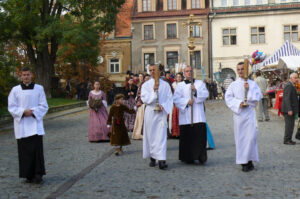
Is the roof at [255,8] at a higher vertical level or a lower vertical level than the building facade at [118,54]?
higher

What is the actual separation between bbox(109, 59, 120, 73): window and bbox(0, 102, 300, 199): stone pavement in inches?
1561

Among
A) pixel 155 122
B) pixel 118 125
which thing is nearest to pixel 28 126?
pixel 155 122

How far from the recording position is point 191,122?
866 cm

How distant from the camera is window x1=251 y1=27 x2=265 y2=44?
47281 millimetres

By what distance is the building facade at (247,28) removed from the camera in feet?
153

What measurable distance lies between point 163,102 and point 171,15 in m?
41.2

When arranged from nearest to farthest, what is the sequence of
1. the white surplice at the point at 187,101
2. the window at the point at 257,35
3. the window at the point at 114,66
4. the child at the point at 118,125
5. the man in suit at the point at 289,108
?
the white surplice at the point at 187,101 < the child at the point at 118,125 < the man in suit at the point at 289,108 < the window at the point at 257,35 < the window at the point at 114,66

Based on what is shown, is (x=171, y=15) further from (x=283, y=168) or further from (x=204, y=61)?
(x=283, y=168)

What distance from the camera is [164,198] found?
6.05 metres

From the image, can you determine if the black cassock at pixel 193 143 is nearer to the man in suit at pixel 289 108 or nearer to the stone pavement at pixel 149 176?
the stone pavement at pixel 149 176

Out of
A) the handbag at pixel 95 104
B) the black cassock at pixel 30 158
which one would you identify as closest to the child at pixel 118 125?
the handbag at pixel 95 104

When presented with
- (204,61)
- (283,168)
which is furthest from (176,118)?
(204,61)

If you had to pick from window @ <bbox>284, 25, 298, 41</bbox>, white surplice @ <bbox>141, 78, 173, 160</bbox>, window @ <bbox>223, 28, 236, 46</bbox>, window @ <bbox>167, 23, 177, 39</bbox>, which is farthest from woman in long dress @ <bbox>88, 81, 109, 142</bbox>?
window @ <bbox>284, 25, 298, 41</bbox>

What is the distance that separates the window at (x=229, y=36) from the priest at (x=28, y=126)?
41.9m
